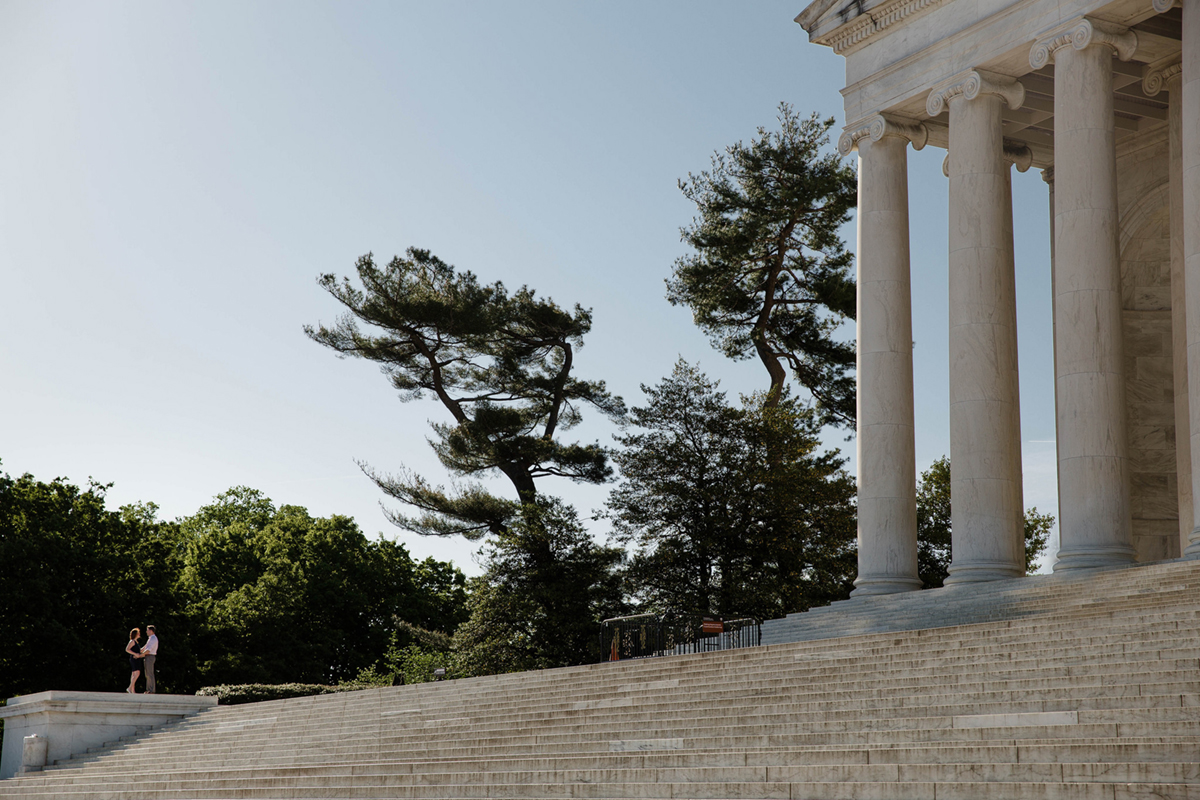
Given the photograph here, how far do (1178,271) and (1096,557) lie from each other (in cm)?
1354

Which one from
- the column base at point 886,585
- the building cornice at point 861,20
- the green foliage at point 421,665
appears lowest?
the green foliage at point 421,665

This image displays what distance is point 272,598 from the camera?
89688 mm

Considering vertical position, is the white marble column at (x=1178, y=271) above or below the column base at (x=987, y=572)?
above

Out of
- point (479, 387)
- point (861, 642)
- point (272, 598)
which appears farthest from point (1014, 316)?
point (272, 598)

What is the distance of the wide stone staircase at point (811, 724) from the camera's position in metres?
16.2

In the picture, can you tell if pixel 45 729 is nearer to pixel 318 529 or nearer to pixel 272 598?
pixel 272 598

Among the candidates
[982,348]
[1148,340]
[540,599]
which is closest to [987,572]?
[982,348]

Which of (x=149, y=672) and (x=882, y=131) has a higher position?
(x=882, y=131)

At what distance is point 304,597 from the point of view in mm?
95250

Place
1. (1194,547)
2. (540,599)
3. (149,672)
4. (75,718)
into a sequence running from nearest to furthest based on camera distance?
(1194,547), (75,718), (149,672), (540,599)

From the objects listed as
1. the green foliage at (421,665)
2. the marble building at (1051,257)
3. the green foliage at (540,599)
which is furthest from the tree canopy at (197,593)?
the marble building at (1051,257)

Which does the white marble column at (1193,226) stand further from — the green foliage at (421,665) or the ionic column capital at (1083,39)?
the green foliage at (421,665)

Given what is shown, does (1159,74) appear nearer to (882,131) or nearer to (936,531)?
(882,131)

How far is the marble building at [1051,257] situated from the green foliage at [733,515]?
18.3 m
